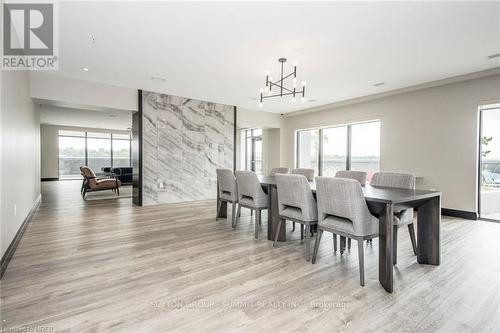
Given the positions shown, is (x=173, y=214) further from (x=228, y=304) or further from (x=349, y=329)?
(x=349, y=329)

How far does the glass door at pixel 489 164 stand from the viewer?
4.41 meters

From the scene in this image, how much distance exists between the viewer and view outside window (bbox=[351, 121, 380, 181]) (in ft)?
19.7

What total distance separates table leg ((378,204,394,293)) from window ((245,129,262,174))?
7.04 metres

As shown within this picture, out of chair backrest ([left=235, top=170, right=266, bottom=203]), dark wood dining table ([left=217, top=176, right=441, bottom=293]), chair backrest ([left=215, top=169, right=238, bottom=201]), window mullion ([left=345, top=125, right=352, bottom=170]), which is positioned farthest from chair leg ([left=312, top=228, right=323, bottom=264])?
window mullion ([left=345, top=125, right=352, bottom=170])

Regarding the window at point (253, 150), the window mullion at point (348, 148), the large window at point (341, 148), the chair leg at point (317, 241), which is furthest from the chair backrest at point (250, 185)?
the window at point (253, 150)

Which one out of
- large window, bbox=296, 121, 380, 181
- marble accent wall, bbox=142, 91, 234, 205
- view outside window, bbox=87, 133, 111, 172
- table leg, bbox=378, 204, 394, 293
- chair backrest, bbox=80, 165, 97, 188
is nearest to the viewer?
table leg, bbox=378, 204, 394, 293

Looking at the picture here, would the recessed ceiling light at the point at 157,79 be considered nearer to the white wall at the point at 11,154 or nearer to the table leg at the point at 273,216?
the white wall at the point at 11,154

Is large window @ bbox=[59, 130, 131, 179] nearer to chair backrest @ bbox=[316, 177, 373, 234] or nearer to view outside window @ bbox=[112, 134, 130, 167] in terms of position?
view outside window @ bbox=[112, 134, 130, 167]

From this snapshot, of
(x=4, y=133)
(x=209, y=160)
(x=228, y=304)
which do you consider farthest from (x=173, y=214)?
(x=228, y=304)

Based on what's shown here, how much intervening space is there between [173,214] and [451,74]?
5.58m

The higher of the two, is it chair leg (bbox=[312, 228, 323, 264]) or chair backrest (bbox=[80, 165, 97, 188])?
chair backrest (bbox=[80, 165, 97, 188])

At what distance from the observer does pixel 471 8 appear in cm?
243

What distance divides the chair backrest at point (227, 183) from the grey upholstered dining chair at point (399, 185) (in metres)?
1.97

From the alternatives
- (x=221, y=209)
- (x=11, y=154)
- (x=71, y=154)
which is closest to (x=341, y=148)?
(x=221, y=209)
